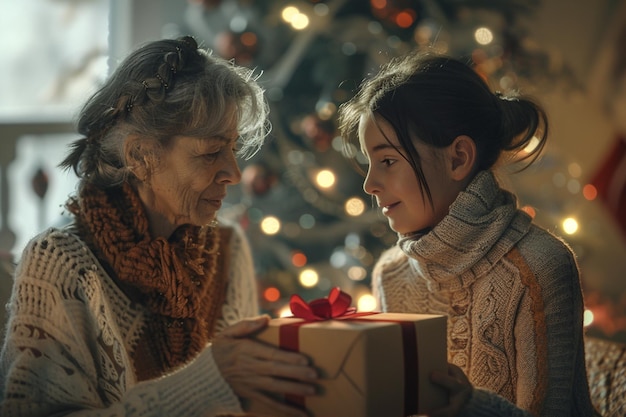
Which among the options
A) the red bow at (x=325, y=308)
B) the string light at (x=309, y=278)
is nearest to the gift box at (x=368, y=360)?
the red bow at (x=325, y=308)

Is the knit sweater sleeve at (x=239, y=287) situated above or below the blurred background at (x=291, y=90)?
below

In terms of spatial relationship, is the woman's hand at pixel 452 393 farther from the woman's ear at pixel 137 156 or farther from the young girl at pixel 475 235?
the woman's ear at pixel 137 156

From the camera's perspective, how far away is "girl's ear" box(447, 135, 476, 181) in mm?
1550

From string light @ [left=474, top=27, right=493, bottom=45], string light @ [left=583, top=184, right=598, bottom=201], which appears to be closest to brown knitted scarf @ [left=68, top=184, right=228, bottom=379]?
string light @ [left=474, top=27, right=493, bottom=45]

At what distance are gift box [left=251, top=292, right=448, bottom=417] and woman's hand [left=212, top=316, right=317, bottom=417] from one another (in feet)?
0.05

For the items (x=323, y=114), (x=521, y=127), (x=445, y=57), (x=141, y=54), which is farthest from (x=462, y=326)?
(x=323, y=114)

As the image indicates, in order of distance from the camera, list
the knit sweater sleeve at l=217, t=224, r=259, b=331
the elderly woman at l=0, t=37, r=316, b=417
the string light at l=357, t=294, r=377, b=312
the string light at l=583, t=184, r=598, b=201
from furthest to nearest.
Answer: the string light at l=583, t=184, r=598, b=201, the string light at l=357, t=294, r=377, b=312, the knit sweater sleeve at l=217, t=224, r=259, b=331, the elderly woman at l=0, t=37, r=316, b=417

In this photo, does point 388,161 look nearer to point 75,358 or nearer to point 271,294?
point 75,358

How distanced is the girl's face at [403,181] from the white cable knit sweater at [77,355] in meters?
0.48

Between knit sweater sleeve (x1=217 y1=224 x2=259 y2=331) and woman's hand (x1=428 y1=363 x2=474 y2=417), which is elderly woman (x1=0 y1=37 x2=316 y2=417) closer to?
knit sweater sleeve (x1=217 y1=224 x2=259 y2=331)

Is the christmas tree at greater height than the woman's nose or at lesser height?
greater

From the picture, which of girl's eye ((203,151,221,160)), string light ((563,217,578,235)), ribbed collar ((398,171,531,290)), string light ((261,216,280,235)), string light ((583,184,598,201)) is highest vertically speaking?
string light ((583,184,598,201))

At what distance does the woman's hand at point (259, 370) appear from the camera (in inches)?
48.8

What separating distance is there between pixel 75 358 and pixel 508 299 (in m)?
0.82
